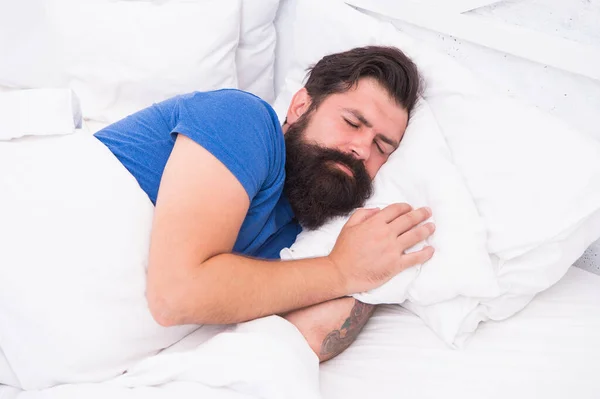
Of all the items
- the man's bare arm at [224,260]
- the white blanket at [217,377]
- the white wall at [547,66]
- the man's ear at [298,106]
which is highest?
the white wall at [547,66]

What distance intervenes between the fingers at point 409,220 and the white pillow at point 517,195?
0.04m

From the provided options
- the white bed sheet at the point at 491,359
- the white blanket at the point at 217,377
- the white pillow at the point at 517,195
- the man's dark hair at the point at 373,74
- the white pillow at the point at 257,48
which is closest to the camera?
the white blanket at the point at 217,377

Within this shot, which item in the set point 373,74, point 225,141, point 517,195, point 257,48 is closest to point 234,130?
point 225,141

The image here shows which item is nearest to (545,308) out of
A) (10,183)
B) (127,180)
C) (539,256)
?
(539,256)

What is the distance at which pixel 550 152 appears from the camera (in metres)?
1.09

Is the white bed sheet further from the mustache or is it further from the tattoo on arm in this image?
the mustache

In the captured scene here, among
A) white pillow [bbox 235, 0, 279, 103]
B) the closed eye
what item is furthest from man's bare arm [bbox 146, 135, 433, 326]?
white pillow [bbox 235, 0, 279, 103]

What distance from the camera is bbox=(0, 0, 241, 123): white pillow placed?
1.51 m

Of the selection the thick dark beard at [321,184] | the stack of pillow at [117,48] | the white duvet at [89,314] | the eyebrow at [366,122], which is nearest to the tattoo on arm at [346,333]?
the white duvet at [89,314]

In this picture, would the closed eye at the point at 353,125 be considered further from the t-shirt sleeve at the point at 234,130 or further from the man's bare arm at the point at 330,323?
the man's bare arm at the point at 330,323

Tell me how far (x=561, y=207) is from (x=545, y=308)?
21cm

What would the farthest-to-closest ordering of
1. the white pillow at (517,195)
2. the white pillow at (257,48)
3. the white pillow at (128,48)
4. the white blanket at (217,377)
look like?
the white pillow at (257,48) → the white pillow at (128,48) → the white pillow at (517,195) → the white blanket at (217,377)

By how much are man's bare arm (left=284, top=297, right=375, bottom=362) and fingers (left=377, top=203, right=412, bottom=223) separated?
17cm

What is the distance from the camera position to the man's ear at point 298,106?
1.36 meters
